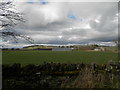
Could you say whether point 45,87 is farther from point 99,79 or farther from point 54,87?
point 99,79

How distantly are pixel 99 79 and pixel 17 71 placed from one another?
704 centimetres

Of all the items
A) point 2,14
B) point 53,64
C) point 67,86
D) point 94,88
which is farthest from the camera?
point 53,64

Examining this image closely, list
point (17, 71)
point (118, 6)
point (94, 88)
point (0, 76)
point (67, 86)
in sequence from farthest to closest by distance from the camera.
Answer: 1. point (17, 71)
2. point (0, 76)
3. point (118, 6)
4. point (67, 86)
5. point (94, 88)

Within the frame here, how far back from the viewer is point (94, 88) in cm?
654

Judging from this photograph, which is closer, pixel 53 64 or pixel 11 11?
pixel 11 11

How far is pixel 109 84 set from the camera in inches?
291

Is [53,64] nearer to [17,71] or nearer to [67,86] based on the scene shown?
[17,71]

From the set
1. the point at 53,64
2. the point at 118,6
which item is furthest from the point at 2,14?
the point at 53,64

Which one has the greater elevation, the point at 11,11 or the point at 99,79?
the point at 11,11

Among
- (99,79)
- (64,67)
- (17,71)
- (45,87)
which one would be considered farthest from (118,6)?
(17,71)

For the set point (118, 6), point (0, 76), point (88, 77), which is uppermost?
point (118, 6)

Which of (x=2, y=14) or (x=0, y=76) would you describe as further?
(x=0, y=76)

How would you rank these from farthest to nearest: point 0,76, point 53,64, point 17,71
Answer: point 53,64, point 17,71, point 0,76

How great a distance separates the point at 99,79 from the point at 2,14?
14.5ft
